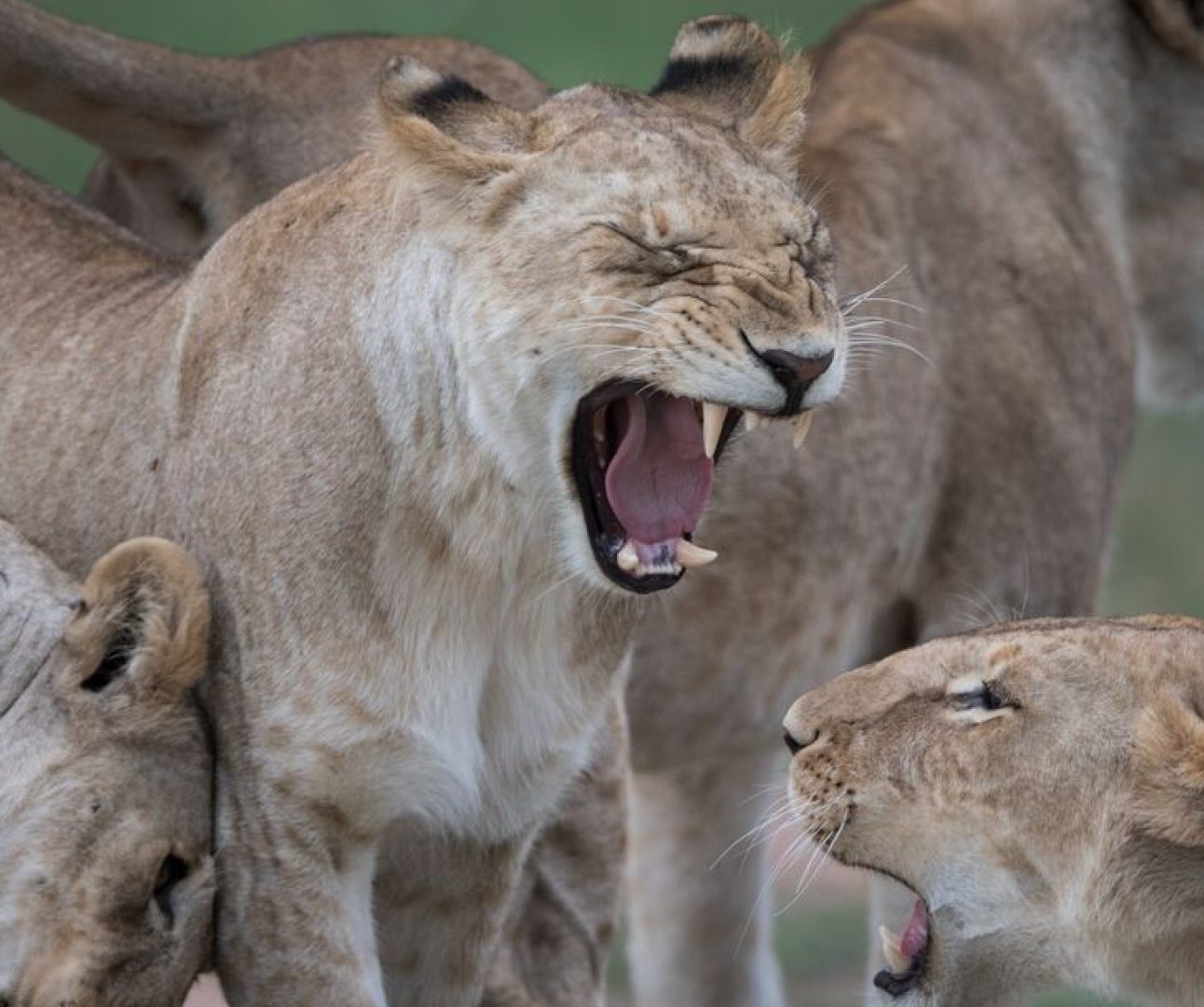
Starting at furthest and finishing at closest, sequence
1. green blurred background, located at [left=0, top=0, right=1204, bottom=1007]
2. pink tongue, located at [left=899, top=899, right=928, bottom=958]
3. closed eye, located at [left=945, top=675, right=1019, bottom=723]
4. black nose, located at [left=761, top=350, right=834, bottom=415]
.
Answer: green blurred background, located at [left=0, top=0, right=1204, bottom=1007], pink tongue, located at [left=899, top=899, right=928, bottom=958], closed eye, located at [left=945, top=675, right=1019, bottom=723], black nose, located at [left=761, top=350, right=834, bottom=415]

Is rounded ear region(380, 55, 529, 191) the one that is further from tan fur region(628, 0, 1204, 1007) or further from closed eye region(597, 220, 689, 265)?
tan fur region(628, 0, 1204, 1007)

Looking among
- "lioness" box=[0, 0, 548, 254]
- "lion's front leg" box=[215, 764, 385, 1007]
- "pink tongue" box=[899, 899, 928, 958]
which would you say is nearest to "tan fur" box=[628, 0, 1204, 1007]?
"lioness" box=[0, 0, 548, 254]

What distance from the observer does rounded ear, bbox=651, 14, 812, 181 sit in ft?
12.4

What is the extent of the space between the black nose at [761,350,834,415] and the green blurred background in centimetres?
641

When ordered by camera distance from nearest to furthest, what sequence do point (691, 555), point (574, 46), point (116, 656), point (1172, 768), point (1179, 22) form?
1. point (691, 555)
2. point (1172, 768)
3. point (116, 656)
4. point (1179, 22)
5. point (574, 46)

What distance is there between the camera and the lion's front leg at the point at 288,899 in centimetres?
364

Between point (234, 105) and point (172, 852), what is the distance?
1.70m

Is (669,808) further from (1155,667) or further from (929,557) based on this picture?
(1155,667)

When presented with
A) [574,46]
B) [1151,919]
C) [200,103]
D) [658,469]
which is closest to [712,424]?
[658,469]

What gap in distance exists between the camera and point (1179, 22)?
6148 millimetres

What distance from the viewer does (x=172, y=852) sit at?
3.66m

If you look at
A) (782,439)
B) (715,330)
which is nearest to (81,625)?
(715,330)

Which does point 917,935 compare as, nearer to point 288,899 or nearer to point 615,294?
point 288,899

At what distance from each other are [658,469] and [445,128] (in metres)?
0.49
